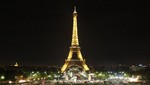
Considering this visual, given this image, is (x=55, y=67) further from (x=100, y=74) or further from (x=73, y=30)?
(x=73, y=30)

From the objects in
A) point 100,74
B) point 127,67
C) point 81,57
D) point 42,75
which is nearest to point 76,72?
point 100,74

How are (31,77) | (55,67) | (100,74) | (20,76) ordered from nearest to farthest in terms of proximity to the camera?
(20,76) → (31,77) → (100,74) → (55,67)

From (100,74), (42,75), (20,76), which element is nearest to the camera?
(20,76)

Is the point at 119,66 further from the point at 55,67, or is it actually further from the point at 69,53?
the point at 69,53

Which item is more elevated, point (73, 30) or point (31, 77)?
point (73, 30)

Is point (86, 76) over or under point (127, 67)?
under

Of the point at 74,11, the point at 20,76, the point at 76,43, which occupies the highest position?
the point at 74,11

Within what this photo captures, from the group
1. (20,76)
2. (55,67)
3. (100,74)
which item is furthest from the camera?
(55,67)

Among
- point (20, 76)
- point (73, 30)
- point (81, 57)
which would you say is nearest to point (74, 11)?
point (73, 30)

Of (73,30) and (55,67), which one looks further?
(55,67)
